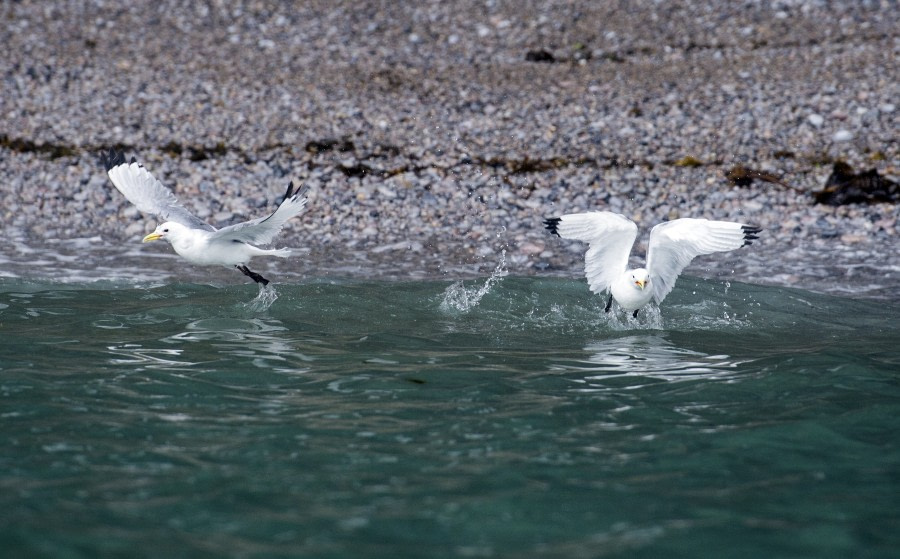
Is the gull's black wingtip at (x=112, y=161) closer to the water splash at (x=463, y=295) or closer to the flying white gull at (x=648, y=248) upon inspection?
the water splash at (x=463, y=295)

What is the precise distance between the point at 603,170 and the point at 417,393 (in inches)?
296

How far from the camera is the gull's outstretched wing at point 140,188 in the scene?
33.1ft

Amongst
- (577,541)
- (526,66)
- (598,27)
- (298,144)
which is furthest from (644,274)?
(598,27)

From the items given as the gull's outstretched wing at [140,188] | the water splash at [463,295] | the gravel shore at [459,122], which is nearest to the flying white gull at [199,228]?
the gull's outstretched wing at [140,188]

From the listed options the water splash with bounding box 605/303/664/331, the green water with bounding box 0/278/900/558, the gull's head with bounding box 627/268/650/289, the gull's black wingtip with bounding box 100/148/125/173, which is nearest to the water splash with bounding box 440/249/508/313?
the green water with bounding box 0/278/900/558

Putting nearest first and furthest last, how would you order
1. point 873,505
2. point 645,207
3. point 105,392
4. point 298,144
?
point 873,505
point 105,392
point 645,207
point 298,144

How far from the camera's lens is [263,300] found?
31.4 ft

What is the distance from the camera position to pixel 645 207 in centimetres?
1293

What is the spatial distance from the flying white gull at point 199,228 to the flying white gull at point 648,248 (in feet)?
7.75

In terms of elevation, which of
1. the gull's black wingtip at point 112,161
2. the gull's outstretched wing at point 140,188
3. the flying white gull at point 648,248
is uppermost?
the gull's black wingtip at point 112,161

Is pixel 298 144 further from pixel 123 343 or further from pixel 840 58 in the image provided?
pixel 840 58

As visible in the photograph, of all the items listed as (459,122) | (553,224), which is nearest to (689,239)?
(553,224)

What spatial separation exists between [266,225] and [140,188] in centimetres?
197

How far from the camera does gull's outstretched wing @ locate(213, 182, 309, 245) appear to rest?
325 inches
